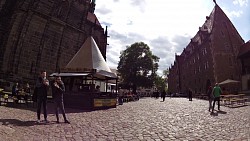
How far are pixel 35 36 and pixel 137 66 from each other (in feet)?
114

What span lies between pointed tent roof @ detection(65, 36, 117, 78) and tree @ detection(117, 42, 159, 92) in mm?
37035

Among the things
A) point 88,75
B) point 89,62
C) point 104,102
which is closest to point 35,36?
point 89,62

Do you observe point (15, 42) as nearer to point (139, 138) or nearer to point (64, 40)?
point (64, 40)

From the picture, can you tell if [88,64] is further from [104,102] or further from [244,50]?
[244,50]

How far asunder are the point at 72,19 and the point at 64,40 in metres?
2.98

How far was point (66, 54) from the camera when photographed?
28.0 m

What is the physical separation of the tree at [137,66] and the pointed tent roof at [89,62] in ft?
122

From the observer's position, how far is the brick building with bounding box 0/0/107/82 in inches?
851

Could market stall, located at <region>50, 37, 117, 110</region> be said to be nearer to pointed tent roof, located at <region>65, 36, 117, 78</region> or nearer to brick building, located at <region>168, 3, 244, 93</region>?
pointed tent roof, located at <region>65, 36, 117, 78</region>

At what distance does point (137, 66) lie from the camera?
56.3 m

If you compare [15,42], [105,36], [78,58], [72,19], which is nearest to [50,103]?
[78,58]

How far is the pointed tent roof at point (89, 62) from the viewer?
16.5 meters

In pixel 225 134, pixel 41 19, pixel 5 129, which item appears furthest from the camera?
pixel 41 19

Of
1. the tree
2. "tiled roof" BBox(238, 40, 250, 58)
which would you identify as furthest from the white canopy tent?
the tree
